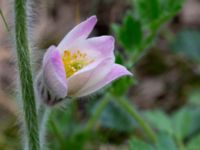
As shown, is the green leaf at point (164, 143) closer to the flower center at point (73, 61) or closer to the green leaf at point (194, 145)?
the green leaf at point (194, 145)

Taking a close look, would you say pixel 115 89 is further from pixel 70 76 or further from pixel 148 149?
pixel 70 76

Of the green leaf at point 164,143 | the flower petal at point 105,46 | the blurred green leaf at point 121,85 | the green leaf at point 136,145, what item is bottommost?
the green leaf at point 164,143

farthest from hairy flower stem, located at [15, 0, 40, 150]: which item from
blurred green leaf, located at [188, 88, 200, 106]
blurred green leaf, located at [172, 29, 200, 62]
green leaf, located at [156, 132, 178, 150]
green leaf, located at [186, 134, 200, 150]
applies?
blurred green leaf, located at [172, 29, 200, 62]

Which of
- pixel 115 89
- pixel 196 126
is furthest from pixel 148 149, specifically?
pixel 196 126

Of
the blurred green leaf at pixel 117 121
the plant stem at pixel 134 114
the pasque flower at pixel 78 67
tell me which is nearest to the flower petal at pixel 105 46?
the pasque flower at pixel 78 67

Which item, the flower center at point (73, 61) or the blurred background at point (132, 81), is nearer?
the flower center at point (73, 61)

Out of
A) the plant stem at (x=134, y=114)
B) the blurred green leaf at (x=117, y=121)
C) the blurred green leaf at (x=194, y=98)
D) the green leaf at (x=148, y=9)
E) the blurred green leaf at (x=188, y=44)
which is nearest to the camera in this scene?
the green leaf at (x=148, y=9)

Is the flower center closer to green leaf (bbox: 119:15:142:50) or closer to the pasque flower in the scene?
the pasque flower
